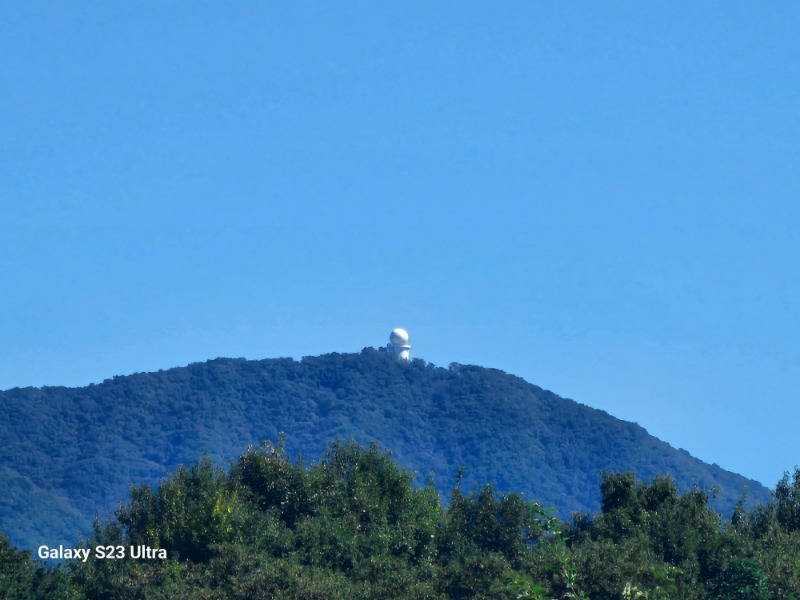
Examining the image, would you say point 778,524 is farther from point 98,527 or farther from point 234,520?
point 98,527

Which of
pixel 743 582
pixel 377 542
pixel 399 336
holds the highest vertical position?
pixel 399 336

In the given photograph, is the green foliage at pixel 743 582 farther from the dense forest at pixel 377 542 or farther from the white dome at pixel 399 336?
the white dome at pixel 399 336

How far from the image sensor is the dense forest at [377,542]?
30.3 metres

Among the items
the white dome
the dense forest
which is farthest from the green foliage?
the white dome

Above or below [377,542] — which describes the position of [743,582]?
below

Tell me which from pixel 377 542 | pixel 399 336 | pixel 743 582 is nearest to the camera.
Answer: pixel 743 582

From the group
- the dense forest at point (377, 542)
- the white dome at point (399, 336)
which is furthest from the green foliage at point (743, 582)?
the white dome at point (399, 336)

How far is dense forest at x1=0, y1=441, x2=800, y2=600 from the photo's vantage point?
99.5 feet

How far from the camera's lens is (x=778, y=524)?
1372 inches

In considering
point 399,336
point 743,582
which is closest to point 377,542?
point 743,582

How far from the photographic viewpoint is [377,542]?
35.6m

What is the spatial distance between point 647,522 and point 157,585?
13341 millimetres

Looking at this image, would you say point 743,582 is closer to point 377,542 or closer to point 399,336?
point 377,542

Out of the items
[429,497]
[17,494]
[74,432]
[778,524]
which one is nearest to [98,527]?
[429,497]
